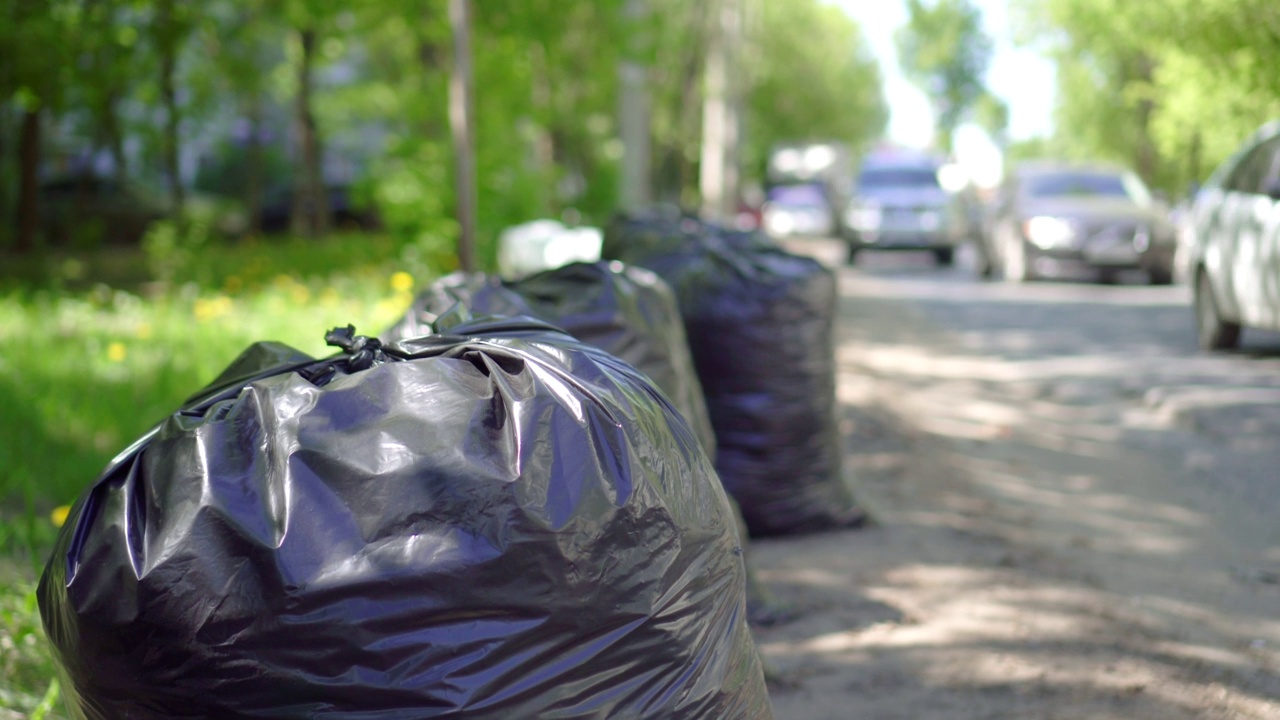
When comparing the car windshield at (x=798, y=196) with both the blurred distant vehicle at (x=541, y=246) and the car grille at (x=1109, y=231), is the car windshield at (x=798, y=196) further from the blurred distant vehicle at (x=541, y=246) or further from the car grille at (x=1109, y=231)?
the blurred distant vehicle at (x=541, y=246)

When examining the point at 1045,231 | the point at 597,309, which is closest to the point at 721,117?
the point at 1045,231

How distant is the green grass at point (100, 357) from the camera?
3.51 metres

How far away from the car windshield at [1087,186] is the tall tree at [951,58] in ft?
138

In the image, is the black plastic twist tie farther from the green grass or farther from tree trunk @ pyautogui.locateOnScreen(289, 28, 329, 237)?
tree trunk @ pyautogui.locateOnScreen(289, 28, 329, 237)

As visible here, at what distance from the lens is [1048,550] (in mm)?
4418

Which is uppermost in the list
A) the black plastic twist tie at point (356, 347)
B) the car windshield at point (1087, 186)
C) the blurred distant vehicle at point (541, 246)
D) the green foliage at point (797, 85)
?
the green foliage at point (797, 85)

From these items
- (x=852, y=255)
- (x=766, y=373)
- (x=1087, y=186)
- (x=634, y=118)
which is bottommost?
(x=852, y=255)

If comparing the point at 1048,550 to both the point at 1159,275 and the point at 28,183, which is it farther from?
the point at 1159,275

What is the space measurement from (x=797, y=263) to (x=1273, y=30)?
7.05 metres

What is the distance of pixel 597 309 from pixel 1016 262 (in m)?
12.7

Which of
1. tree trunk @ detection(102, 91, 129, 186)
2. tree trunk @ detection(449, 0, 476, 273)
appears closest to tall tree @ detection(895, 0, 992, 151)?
tree trunk @ detection(102, 91, 129, 186)

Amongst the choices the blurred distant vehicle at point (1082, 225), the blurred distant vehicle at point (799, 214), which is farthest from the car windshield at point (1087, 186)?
the blurred distant vehicle at point (799, 214)

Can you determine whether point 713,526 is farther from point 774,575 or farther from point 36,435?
point 36,435

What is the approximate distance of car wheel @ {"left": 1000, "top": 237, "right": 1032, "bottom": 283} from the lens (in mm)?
14953
